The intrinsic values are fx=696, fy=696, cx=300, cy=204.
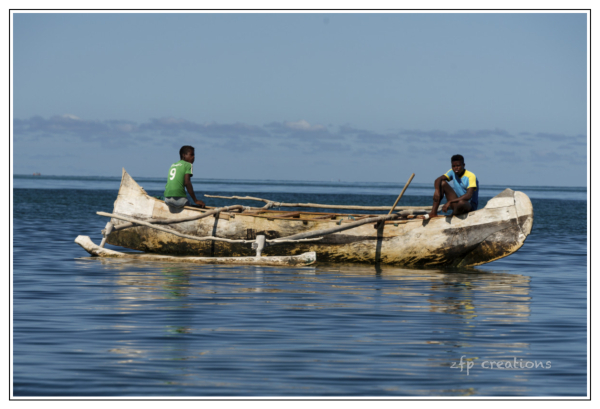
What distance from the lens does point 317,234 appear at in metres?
12.8

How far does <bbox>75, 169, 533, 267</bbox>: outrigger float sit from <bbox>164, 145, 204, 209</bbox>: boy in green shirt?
197mm

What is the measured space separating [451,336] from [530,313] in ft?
6.34

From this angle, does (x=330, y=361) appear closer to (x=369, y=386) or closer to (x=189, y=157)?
(x=369, y=386)

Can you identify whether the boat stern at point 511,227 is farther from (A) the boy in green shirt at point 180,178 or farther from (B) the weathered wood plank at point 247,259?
(A) the boy in green shirt at point 180,178

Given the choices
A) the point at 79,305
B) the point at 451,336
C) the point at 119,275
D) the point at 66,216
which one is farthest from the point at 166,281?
the point at 66,216

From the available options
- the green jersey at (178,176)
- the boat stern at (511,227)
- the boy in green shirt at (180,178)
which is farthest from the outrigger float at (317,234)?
the green jersey at (178,176)

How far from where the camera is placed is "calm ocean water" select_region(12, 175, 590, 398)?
5.65m

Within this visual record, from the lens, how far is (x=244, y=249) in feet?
44.9

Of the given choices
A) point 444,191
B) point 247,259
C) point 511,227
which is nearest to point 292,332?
point 247,259

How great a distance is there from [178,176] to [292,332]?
6923mm

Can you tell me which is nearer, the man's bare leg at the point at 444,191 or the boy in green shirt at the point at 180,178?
the man's bare leg at the point at 444,191

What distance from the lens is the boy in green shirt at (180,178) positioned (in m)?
13.6

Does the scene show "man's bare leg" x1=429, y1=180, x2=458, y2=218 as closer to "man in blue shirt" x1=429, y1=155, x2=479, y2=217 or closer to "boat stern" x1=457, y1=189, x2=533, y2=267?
"man in blue shirt" x1=429, y1=155, x2=479, y2=217

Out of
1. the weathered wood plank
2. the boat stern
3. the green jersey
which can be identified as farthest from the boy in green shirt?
the boat stern
